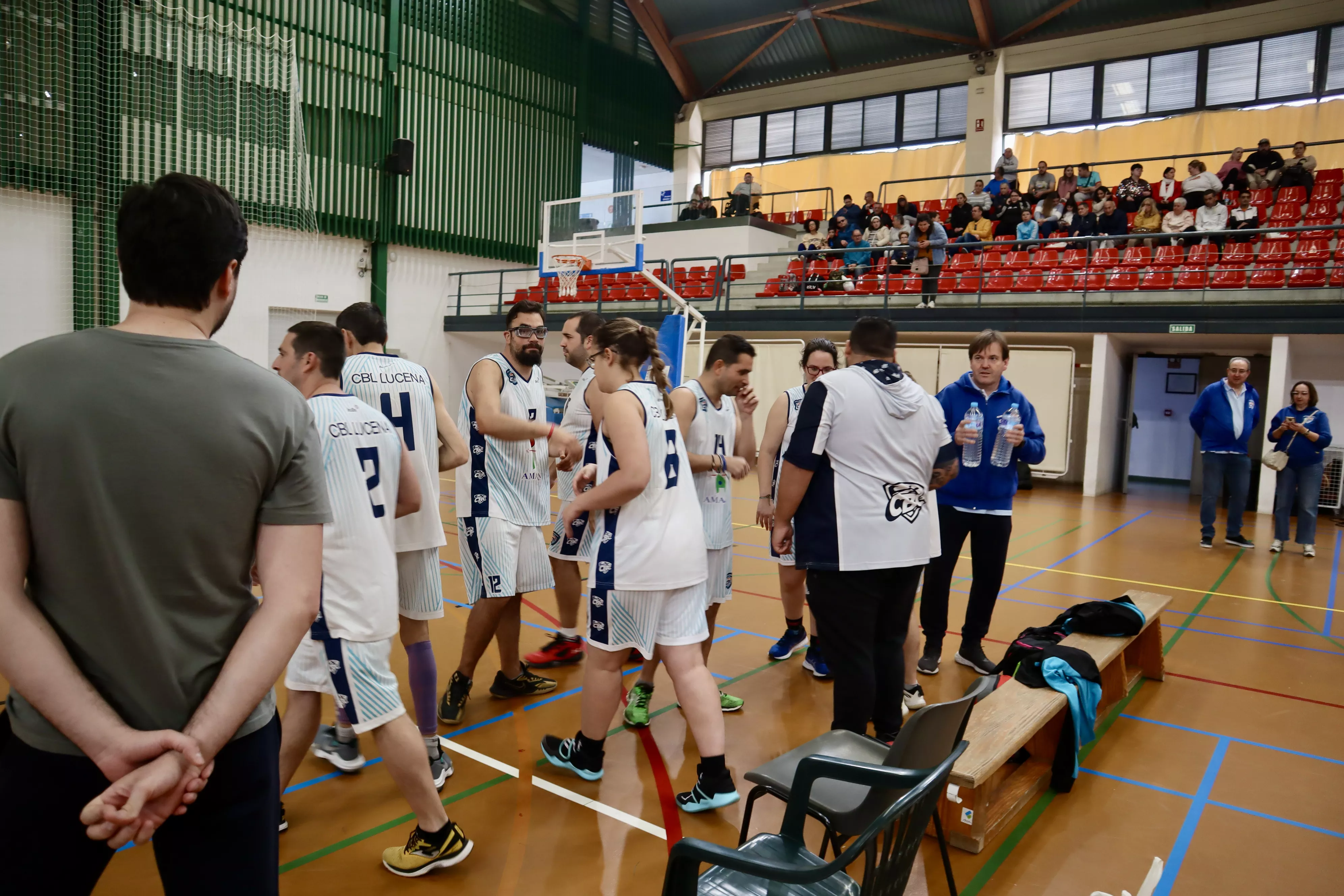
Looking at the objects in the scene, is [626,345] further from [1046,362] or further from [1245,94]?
[1245,94]

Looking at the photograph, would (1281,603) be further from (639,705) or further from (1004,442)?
(639,705)

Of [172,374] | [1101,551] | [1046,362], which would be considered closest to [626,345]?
[172,374]

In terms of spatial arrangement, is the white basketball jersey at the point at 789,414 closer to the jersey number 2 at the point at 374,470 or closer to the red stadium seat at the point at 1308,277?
the jersey number 2 at the point at 374,470

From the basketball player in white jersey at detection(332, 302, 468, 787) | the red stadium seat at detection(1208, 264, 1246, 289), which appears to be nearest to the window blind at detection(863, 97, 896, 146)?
Result: the red stadium seat at detection(1208, 264, 1246, 289)

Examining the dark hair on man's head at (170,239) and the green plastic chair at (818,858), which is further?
the green plastic chair at (818,858)

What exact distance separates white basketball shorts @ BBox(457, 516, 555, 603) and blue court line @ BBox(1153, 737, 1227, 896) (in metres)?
2.68

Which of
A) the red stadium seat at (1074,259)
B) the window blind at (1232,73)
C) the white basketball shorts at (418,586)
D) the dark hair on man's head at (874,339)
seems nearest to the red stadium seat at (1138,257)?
the red stadium seat at (1074,259)

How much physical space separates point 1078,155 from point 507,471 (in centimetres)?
1858

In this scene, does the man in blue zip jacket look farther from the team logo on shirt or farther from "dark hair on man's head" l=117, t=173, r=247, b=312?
"dark hair on man's head" l=117, t=173, r=247, b=312

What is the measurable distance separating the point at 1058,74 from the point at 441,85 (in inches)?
552

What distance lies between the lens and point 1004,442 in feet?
14.8

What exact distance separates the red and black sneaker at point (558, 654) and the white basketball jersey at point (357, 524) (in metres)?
2.11

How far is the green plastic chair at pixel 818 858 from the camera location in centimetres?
152

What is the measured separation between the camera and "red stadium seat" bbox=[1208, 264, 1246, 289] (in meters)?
12.3
